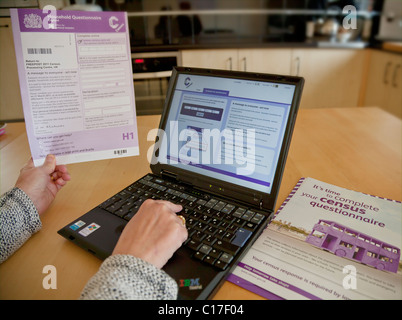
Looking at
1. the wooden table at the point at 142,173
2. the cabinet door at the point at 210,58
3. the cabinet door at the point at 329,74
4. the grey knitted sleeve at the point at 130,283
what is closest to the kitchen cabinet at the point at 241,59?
the cabinet door at the point at 210,58

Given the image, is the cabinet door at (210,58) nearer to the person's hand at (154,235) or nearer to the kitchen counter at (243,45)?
the kitchen counter at (243,45)

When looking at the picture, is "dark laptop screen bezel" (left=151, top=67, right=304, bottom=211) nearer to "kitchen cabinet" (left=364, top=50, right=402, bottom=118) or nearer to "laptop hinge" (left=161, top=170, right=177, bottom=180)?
"laptop hinge" (left=161, top=170, right=177, bottom=180)

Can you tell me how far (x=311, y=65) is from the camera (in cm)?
277

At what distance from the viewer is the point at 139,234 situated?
0.49m

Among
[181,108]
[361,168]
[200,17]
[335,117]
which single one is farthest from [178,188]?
[200,17]

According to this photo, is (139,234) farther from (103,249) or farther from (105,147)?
(105,147)

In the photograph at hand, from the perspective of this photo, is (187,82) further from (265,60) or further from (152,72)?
(265,60)

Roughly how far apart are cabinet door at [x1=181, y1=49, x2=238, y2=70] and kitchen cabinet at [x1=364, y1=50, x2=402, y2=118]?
47.3 inches

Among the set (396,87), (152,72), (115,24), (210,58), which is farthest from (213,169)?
(396,87)

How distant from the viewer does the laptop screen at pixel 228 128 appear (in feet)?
1.90

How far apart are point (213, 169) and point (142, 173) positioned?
23 centimetres

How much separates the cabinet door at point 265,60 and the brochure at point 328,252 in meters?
2.25

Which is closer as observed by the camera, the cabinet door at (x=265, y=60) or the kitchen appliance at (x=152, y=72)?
the kitchen appliance at (x=152, y=72)
